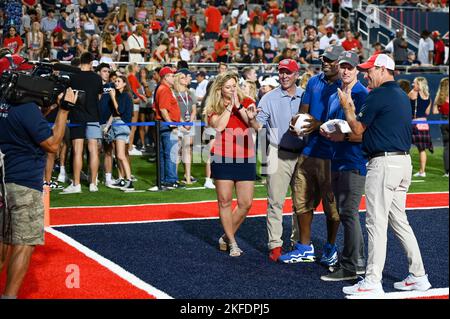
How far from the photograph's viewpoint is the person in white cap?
7.45 m

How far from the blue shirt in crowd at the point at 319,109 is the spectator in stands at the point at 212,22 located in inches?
609

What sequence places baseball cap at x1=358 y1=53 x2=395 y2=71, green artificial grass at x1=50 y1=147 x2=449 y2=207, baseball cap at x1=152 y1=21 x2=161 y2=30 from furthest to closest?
baseball cap at x1=152 y1=21 x2=161 y2=30, green artificial grass at x1=50 y1=147 x2=449 y2=207, baseball cap at x1=358 y1=53 x2=395 y2=71

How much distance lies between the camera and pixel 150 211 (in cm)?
1262

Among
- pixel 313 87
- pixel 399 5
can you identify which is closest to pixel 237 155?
pixel 313 87

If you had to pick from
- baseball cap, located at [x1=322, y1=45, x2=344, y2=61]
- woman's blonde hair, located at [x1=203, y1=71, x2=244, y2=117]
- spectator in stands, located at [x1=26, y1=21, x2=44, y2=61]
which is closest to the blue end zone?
woman's blonde hair, located at [x1=203, y1=71, x2=244, y2=117]

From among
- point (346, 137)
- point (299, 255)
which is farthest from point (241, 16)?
point (346, 137)

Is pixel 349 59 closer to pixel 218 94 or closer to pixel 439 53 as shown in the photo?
pixel 218 94

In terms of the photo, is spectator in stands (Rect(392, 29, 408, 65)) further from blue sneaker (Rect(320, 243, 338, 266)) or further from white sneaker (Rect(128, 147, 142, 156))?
blue sneaker (Rect(320, 243, 338, 266))

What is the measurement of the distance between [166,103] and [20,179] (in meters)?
8.32

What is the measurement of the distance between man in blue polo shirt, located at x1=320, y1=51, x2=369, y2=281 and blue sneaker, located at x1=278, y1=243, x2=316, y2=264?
2.67ft

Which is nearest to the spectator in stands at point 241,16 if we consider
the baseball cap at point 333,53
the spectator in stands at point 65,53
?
the spectator in stands at point 65,53

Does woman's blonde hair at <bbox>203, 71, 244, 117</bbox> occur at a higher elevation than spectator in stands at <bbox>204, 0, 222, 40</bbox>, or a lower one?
lower

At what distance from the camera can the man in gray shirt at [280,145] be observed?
9211 millimetres

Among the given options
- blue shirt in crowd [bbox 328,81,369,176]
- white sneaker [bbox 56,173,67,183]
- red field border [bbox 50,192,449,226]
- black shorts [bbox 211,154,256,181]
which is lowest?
red field border [bbox 50,192,449,226]
